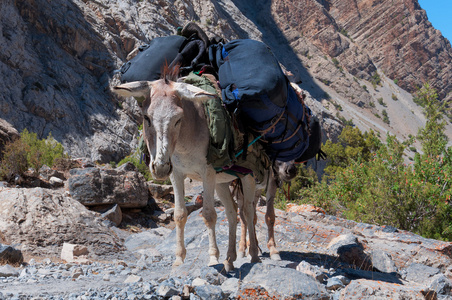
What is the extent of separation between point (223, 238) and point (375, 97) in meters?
67.3

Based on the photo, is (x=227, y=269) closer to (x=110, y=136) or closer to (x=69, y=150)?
(x=69, y=150)

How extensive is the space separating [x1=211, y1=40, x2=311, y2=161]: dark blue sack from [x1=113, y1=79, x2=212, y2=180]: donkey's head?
71cm

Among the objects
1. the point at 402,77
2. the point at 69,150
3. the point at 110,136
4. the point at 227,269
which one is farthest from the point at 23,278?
the point at 402,77

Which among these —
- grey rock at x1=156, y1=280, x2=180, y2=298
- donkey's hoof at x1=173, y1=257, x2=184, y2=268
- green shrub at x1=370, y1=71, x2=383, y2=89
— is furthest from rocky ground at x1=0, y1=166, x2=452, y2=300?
green shrub at x1=370, y1=71, x2=383, y2=89

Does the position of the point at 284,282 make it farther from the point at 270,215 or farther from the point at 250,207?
the point at 270,215

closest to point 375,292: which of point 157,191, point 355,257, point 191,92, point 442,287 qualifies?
point 442,287

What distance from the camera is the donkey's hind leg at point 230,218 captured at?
17.6 ft

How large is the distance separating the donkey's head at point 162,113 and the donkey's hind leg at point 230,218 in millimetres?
1614

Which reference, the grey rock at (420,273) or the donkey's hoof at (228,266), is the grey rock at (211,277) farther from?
the grey rock at (420,273)

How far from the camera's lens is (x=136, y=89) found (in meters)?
4.40

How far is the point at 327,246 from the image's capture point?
8055 millimetres

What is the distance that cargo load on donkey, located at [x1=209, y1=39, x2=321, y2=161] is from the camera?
4.90 meters

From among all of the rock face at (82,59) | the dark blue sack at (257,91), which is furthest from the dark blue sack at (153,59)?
the rock face at (82,59)

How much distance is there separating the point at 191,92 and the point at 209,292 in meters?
2.02
